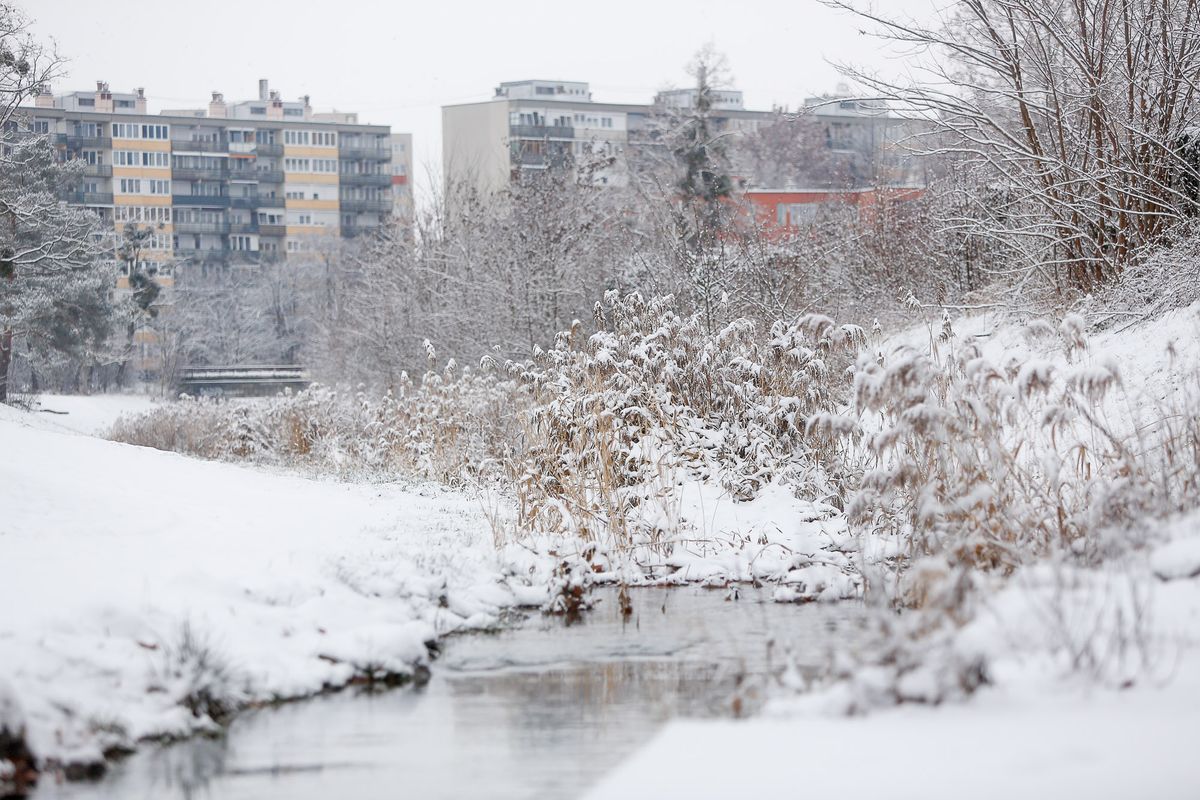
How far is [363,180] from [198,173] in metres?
13.4

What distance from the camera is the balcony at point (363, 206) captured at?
108m

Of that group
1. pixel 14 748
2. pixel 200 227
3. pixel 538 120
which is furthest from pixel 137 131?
pixel 14 748

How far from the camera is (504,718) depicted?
7.17 m

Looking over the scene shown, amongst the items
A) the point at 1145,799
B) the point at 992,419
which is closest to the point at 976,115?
the point at 992,419

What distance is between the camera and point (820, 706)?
5.98 meters

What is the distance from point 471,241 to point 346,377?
10.6 m

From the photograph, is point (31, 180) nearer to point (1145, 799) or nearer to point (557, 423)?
point (557, 423)

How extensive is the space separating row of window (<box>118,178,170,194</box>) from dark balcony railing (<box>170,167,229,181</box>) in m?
1.11

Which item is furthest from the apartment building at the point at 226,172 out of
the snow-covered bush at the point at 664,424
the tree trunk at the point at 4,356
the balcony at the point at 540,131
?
the snow-covered bush at the point at 664,424

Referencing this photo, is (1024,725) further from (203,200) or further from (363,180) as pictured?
(363,180)

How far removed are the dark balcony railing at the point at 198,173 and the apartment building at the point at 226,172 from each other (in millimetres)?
78

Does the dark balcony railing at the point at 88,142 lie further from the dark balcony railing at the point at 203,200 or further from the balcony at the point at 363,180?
the balcony at the point at 363,180

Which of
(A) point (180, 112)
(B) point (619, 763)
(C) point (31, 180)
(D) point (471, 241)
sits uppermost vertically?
(A) point (180, 112)

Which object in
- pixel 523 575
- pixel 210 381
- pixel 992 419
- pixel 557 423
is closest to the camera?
pixel 992 419
